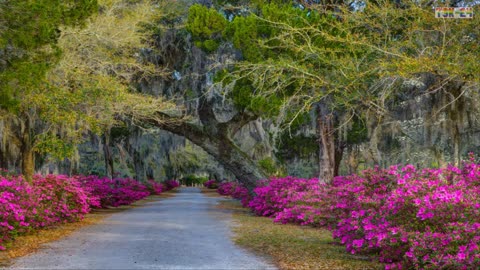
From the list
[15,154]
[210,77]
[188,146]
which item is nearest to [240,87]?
[210,77]

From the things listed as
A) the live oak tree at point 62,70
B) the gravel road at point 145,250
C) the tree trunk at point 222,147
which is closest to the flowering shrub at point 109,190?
the tree trunk at point 222,147

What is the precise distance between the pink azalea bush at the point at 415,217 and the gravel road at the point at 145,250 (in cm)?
156

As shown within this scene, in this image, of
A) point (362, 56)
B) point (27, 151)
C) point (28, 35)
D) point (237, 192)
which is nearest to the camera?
point (28, 35)

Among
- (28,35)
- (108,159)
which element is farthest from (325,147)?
(108,159)

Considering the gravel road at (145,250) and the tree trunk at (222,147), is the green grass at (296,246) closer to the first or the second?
the gravel road at (145,250)

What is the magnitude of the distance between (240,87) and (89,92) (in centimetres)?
532

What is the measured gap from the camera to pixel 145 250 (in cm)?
855

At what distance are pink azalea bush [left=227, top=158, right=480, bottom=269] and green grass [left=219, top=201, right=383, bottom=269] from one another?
308 mm

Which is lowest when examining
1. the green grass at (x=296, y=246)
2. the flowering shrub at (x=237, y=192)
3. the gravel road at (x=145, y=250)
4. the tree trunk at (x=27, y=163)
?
the green grass at (x=296, y=246)

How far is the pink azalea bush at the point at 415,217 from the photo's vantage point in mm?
5930

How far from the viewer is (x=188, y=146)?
56.1m

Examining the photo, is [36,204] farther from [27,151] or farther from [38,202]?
[27,151]

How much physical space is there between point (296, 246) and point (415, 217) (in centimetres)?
278

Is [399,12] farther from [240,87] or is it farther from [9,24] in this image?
[9,24]
